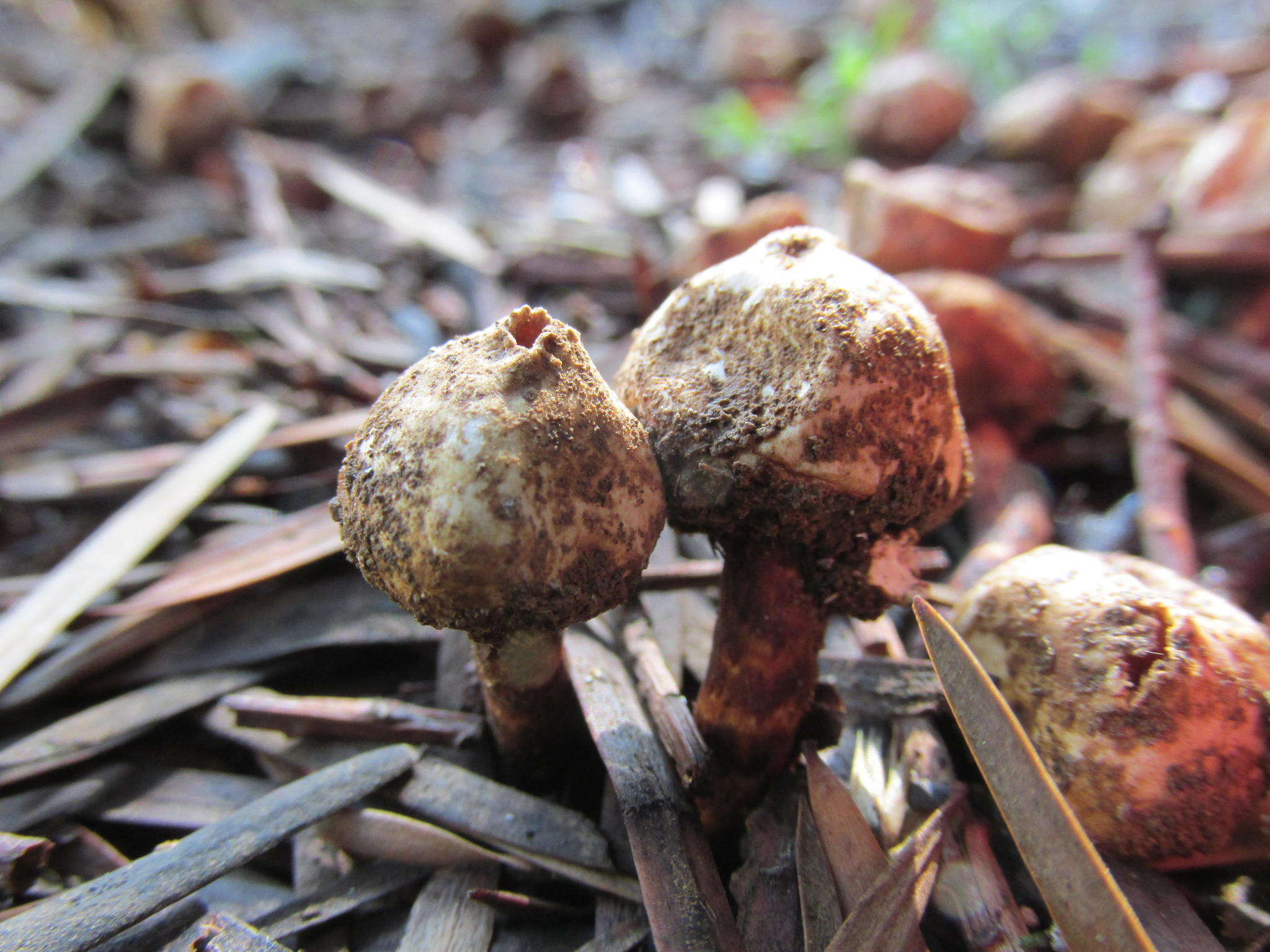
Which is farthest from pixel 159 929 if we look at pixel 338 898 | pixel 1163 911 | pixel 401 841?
pixel 1163 911

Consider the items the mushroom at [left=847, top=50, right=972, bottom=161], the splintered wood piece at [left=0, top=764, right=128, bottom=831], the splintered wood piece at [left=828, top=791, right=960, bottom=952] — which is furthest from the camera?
the mushroom at [left=847, top=50, right=972, bottom=161]

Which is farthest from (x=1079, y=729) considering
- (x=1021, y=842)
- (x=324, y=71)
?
(x=324, y=71)

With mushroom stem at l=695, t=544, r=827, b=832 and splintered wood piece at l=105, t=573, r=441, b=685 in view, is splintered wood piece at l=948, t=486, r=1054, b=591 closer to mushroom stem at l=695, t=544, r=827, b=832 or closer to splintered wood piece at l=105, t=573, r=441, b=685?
mushroom stem at l=695, t=544, r=827, b=832

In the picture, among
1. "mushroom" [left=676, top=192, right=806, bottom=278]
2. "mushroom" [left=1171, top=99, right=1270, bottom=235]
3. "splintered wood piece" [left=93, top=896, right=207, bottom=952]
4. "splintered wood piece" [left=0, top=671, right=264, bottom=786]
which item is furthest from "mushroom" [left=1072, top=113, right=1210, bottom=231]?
"splintered wood piece" [left=93, top=896, right=207, bottom=952]

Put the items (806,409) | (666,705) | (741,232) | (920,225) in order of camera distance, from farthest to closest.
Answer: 1. (920,225)
2. (741,232)
3. (666,705)
4. (806,409)

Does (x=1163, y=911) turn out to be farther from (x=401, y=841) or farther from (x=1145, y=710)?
(x=401, y=841)

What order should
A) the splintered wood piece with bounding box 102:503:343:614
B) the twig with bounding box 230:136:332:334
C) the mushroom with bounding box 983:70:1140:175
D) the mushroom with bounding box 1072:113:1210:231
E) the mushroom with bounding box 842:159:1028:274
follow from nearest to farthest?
the splintered wood piece with bounding box 102:503:343:614 → the mushroom with bounding box 842:159:1028:274 → the twig with bounding box 230:136:332:334 → the mushroom with bounding box 1072:113:1210:231 → the mushroom with bounding box 983:70:1140:175
